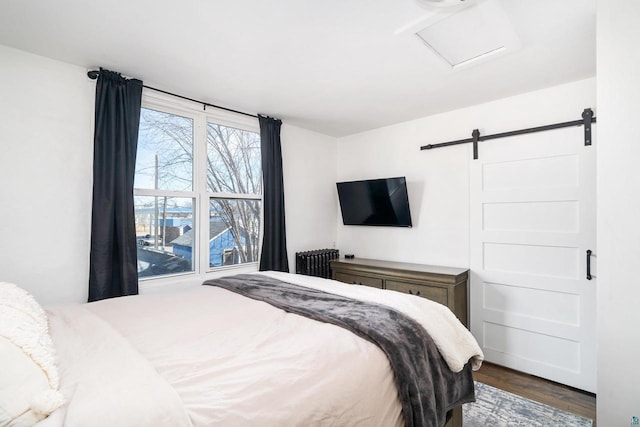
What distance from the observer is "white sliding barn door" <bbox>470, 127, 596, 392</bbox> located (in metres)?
2.52

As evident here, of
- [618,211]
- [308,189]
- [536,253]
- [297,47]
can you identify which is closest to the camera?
[618,211]

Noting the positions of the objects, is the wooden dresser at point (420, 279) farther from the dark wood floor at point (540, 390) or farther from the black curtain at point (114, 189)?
the black curtain at point (114, 189)

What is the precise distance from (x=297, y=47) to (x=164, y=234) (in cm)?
196

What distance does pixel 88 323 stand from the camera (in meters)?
1.44

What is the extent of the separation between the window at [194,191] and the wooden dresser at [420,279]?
47.0 inches

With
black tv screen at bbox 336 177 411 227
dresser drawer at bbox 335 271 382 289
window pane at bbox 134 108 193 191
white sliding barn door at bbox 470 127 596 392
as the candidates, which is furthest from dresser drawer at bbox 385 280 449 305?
window pane at bbox 134 108 193 191

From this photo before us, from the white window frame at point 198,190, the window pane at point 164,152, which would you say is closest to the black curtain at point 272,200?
the white window frame at point 198,190

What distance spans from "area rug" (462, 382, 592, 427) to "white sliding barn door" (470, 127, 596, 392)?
0.52 metres

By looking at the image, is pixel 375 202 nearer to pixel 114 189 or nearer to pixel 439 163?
pixel 439 163

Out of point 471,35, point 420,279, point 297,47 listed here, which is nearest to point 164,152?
point 297,47

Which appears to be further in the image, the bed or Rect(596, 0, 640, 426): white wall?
Rect(596, 0, 640, 426): white wall

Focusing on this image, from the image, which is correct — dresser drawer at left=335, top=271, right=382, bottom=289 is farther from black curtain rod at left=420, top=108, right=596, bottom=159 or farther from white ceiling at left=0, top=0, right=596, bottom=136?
white ceiling at left=0, top=0, right=596, bottom=136

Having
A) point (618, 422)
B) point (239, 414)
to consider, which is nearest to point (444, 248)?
point (618, 422)

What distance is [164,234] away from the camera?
2.80 metres
